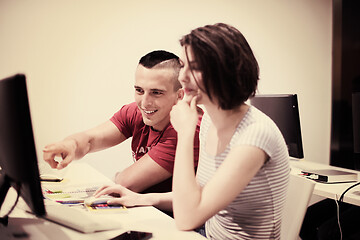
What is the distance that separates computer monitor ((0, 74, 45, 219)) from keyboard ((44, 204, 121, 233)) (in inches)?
9.2

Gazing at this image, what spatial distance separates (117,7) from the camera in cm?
284

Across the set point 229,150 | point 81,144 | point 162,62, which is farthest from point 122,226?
point 162,62

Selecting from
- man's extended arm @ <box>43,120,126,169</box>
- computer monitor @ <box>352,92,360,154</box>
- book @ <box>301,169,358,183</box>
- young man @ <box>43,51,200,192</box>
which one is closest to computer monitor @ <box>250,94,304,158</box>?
book @ <box>301,169,358,183</box>

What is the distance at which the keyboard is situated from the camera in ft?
3.40

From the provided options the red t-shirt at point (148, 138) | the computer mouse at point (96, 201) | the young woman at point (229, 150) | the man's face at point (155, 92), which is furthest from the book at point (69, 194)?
the young woman at point (229, 150)

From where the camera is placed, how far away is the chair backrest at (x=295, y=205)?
120 centimetres

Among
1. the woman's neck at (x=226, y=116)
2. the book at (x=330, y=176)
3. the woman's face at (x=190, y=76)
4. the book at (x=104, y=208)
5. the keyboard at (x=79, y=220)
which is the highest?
the woman's face at (x=190, y=76)

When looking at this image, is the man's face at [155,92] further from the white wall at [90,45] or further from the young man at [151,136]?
the white wall at [90,45]

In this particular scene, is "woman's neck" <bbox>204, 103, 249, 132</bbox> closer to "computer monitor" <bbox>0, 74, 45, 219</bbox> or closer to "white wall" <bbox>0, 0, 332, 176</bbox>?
"computer monitor" <bbox>0, 74, 45, 219</bbox>

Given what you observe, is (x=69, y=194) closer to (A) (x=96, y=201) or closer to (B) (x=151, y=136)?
(A) (x=96, y=201)

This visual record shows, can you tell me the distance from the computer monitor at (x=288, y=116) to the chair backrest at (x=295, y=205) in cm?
89

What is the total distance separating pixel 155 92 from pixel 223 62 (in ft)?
2.17

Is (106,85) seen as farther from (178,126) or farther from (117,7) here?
(178,126)

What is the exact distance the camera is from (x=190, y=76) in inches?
43.9
